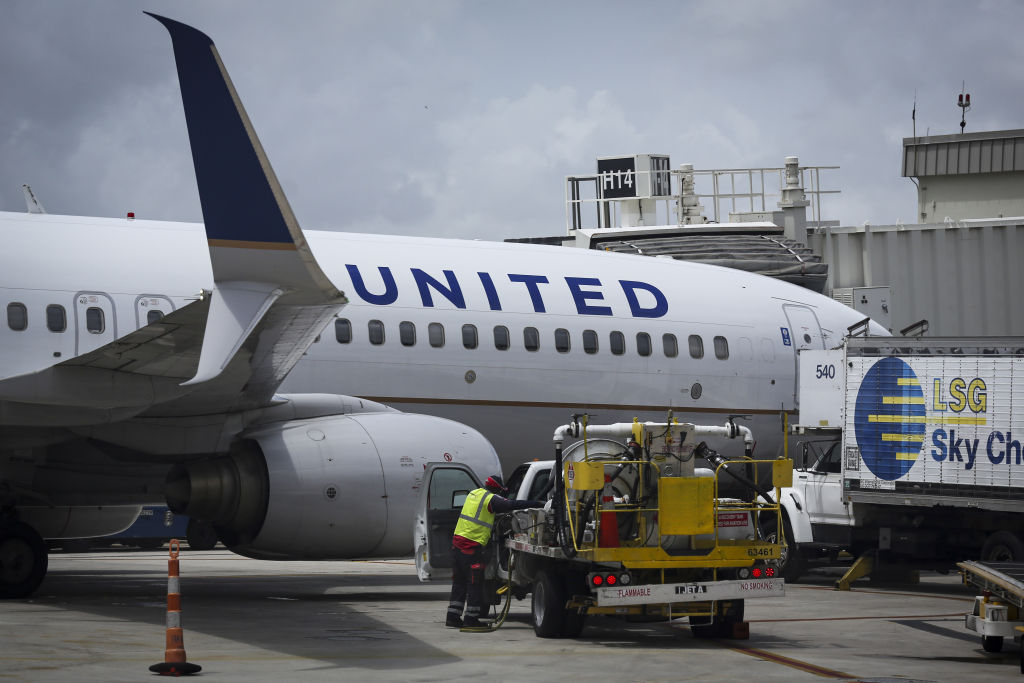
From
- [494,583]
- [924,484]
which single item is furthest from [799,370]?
[494,583]

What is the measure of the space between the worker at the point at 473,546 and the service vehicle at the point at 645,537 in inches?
11.6

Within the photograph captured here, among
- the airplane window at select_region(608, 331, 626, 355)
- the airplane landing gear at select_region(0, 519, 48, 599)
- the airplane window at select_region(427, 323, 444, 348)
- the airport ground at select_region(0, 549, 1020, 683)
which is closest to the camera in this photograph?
the airport ground at select_region(0, 549, 1020, 683)

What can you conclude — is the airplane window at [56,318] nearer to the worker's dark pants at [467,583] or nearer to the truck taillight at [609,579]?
the worker's dark pants at [467,583]

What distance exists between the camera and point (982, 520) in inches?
686

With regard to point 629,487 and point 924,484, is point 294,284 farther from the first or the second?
point 924,484

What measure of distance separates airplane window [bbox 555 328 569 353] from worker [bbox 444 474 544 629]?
4.68 m

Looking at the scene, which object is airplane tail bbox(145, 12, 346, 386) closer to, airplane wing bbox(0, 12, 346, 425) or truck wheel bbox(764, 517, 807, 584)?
airplane wing bbox(0, 12, 346, 425)

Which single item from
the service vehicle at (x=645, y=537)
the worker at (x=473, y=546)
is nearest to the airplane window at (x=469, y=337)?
the worker at (x=473, y=546)

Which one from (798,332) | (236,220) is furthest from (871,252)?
(236,220)

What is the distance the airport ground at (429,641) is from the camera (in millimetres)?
10367

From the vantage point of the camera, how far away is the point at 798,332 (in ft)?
65.4

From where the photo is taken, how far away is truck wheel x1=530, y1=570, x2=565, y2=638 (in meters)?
12.5

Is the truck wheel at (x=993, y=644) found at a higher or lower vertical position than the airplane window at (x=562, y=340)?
lower

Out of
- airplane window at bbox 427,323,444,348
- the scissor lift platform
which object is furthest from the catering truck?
airplane window at bbox 427,323,444,348
